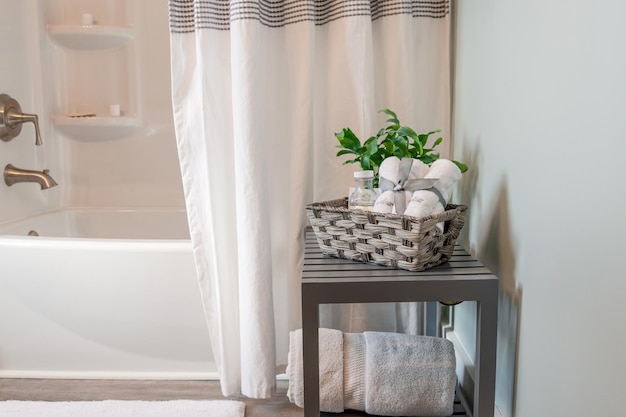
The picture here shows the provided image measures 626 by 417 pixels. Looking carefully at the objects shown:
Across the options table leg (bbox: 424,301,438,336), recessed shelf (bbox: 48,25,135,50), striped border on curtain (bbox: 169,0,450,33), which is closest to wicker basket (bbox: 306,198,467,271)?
table leg (bbox: 424,301,438,336)

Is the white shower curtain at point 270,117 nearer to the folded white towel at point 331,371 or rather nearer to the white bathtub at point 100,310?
the white bathtub at point 100,310

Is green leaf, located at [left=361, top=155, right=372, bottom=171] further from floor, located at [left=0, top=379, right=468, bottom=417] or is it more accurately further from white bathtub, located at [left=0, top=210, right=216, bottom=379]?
floor, located at [left=0, top=379, right=468, bottom=417]

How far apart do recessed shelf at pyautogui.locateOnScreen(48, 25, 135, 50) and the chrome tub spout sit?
2.16 ft

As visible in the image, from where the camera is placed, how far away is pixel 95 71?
8.04 feet

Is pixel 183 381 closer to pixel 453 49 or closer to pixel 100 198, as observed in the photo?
pixel 100 198

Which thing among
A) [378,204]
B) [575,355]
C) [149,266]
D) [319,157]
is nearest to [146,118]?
[149,266]

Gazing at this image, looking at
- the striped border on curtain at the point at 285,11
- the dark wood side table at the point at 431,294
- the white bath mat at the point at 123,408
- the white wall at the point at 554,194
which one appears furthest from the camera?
the white bath mat at the point at 123,408

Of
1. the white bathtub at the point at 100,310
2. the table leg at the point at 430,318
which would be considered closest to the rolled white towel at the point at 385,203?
the table leg at the point at 430,318

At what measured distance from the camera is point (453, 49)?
1.51 m

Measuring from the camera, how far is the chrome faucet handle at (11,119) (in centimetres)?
202

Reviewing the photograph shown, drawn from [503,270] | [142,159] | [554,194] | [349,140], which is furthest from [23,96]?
[554,194]

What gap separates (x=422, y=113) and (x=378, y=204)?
528mm

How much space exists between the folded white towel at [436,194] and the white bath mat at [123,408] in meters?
0.88

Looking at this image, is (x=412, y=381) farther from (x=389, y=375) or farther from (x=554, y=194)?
(x=554, y=194)
